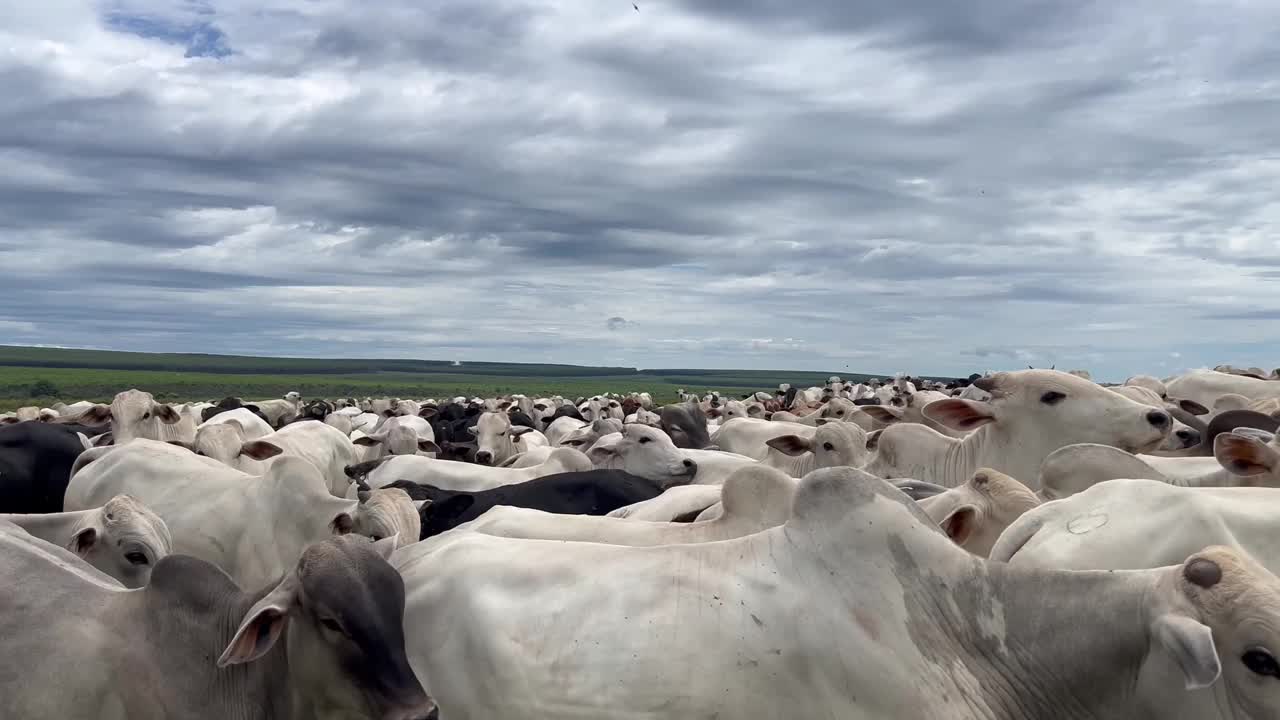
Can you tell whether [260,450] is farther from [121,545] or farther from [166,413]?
[121,545]

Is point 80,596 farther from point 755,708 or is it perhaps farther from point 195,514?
point 195,514

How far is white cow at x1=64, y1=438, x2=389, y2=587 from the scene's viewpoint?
8.83 meters

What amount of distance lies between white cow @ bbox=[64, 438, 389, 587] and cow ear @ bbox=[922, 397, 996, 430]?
422 centimetres

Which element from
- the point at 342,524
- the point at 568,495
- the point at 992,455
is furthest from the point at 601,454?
the point at 342,524

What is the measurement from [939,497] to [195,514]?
19.1 feet

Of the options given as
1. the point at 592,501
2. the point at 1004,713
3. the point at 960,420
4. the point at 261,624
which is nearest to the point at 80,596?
the point at 261,624

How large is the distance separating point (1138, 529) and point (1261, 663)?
168cm

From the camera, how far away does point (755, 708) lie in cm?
405

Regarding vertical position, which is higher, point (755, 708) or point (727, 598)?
point (727, 598)

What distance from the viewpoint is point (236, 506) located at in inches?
365

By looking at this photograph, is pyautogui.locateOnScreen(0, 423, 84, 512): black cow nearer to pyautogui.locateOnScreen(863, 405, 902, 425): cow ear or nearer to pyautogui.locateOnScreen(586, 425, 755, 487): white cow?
pyautogui.locateOnScreen(586, 425, 755, 487): white cow

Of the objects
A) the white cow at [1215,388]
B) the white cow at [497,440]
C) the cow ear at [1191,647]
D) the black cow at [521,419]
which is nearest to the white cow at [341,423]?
the black cow at [521,419]

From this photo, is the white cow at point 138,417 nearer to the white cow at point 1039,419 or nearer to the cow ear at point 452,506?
the cow ear at point 452,506

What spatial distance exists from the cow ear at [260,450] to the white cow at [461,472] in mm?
829
